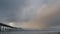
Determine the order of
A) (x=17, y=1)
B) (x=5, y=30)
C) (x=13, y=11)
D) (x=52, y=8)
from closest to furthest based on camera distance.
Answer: (x=5, y=30), (x=17, y=1), (x=52, y=8), (x=13, y=11)

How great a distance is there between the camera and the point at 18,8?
4895mm

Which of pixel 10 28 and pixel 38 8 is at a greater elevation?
pixel 38 8

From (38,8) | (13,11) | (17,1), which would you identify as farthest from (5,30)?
(38,8)

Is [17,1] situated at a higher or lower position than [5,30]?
higher

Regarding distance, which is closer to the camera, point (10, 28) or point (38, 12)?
point (10, 28)

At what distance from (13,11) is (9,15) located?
0.93 feet

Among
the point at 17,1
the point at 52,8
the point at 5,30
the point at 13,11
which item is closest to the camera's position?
the point at 5,30

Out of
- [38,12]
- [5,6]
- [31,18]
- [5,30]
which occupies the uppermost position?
[5,6]

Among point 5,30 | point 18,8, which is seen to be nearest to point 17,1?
point 18,8

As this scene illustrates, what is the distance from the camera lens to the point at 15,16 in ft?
16.0

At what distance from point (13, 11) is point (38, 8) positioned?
127 cm

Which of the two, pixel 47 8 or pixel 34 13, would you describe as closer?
pixel 47 8

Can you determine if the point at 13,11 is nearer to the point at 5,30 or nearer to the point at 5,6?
the point at 5,6

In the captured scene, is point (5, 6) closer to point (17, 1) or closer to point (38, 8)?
point (17, 1)
